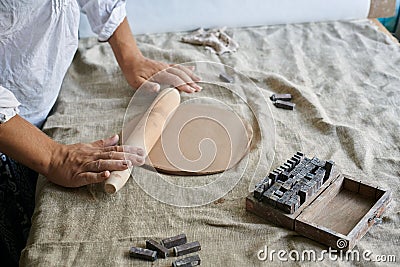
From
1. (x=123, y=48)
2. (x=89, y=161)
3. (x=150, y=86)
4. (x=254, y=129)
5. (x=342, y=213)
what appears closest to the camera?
(x=342, y=213)

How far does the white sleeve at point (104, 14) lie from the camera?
1318mm

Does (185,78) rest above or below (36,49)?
below

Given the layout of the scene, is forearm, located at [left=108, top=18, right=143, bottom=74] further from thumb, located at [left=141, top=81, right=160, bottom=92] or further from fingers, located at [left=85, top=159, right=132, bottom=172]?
fingers, located at [left=85, top=159, right=132, bottom=172]

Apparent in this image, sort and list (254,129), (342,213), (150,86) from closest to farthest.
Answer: (342,213), (254,129), (150,86)

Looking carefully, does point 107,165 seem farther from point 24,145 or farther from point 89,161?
point 24,145

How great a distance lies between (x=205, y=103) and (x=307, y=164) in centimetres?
33

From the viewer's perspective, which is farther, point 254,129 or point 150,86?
point 150,86


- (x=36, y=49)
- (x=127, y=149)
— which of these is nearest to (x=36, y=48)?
(x=36, y=49)

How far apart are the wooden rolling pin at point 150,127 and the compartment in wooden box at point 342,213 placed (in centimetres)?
31

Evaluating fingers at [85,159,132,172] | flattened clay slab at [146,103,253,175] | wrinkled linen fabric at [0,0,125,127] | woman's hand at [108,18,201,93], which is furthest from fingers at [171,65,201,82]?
fingers at [85,159,132,172]

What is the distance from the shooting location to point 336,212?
2.97 ft

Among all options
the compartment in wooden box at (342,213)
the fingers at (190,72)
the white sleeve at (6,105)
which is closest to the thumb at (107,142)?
the white sleeve at (6,105)

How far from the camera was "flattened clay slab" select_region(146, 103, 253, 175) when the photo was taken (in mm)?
1037

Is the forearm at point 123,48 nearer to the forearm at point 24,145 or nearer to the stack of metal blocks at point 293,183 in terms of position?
the forearm at point 24,145
